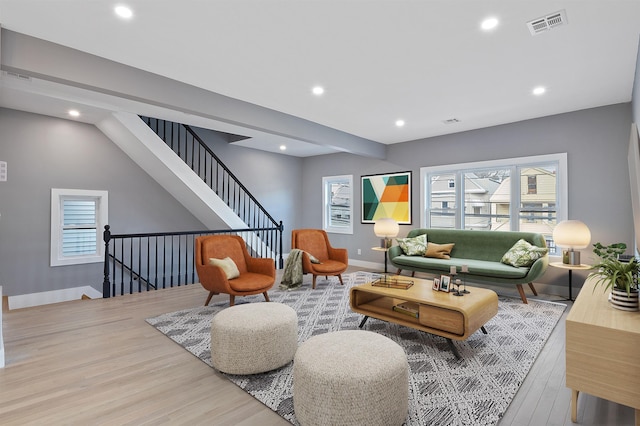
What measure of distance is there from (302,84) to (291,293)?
2826 mm

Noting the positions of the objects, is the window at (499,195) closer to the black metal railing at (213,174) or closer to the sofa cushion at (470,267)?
the sofa cushion at (470,267)

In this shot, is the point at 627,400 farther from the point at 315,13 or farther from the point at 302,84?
the point at 302,84

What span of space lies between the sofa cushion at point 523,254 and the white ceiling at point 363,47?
193 cm

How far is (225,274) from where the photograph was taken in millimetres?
3693

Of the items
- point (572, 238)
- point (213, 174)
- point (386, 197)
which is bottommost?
point (572, 238)

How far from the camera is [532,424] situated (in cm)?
185

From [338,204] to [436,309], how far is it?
5209mm

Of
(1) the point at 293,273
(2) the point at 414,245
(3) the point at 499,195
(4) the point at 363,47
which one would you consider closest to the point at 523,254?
(3) the point at 499,195

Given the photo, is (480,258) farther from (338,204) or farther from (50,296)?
(50,296)

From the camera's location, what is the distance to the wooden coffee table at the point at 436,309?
2.63 m

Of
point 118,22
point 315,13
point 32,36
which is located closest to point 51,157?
point 32,36

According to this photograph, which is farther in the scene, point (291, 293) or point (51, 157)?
point (51, 157)

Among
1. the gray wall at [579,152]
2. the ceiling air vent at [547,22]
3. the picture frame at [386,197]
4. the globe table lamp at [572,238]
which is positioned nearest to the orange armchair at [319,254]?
the picture frame at [386,197]

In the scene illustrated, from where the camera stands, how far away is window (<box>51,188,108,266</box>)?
498 cm
